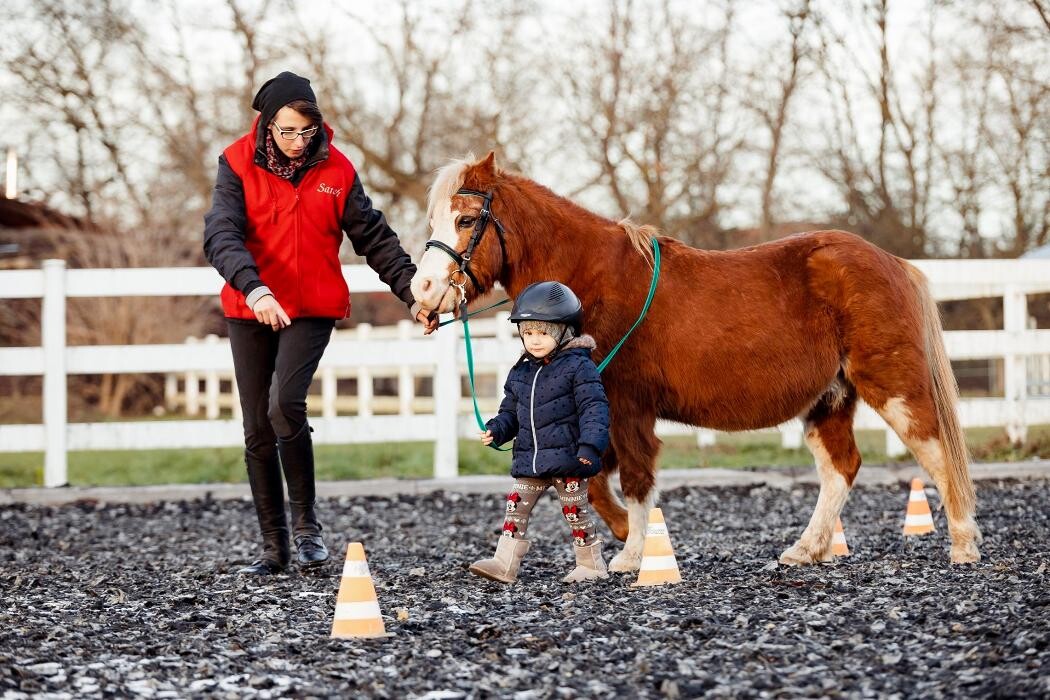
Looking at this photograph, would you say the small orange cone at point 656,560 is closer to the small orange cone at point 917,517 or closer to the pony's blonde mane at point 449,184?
the pony's blonde mane at point 449,184

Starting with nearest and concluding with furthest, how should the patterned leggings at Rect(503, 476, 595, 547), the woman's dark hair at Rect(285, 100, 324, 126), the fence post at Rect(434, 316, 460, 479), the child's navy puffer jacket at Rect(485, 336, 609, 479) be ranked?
the child's navy puffer jacket at Rect(485, 336, 609, 479)
the patterned leggings at Rect(503, 476, 595, 547)
the woman's dark hair at Rect(285, 100, 324, 126)
the fence post at Rect(434, 316, 460, 479)

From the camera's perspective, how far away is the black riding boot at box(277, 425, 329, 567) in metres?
5.02

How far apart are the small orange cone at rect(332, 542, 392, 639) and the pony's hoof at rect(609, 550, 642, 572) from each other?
1.35 meters

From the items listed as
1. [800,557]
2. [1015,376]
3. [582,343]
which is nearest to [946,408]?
[800,557]

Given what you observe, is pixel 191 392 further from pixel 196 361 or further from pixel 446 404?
pixel 446 404

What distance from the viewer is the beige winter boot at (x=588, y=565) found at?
4.64 meters

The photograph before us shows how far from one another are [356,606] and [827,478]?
8.12 feet

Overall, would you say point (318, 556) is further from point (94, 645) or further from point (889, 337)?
point (889, 337)

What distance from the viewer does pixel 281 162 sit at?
4926 millimetres

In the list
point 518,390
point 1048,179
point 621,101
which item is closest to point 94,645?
point 518,390

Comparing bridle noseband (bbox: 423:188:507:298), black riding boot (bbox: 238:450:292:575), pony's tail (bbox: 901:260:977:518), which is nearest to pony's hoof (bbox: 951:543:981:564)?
pony's tail (bbox: 901:260:977:518)

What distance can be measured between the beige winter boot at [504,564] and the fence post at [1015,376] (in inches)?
251

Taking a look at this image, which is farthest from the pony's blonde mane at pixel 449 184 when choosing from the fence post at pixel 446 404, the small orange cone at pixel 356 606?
the fence post at pixel 446 404

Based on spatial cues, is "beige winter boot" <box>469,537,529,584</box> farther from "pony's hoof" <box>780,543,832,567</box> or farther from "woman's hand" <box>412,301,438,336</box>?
"pony's hoof" <box>780,543,832,567</box>
